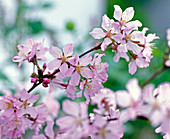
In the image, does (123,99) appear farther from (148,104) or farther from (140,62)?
(140,62)

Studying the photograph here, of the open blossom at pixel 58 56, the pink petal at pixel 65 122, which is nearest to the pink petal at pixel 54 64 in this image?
the open blossom at pixel 58 56

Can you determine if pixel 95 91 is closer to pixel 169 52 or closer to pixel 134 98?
pixel 134 98

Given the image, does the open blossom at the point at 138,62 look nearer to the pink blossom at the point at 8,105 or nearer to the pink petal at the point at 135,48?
the pink petal at the point at 135,48

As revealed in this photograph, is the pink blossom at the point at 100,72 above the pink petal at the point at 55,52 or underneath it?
underneath

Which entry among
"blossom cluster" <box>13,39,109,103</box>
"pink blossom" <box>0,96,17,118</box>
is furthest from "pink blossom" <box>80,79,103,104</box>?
"pink blossom" <box>0,96,17,118</box>

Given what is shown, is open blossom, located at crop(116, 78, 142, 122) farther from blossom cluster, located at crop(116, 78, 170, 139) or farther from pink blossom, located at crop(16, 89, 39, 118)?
pink blossom, located at crop(16, 89, 39, 118)

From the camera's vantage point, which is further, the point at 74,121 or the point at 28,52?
the point at 28,52

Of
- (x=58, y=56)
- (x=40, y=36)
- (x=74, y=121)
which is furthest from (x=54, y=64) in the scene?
(x=40, y=36)
